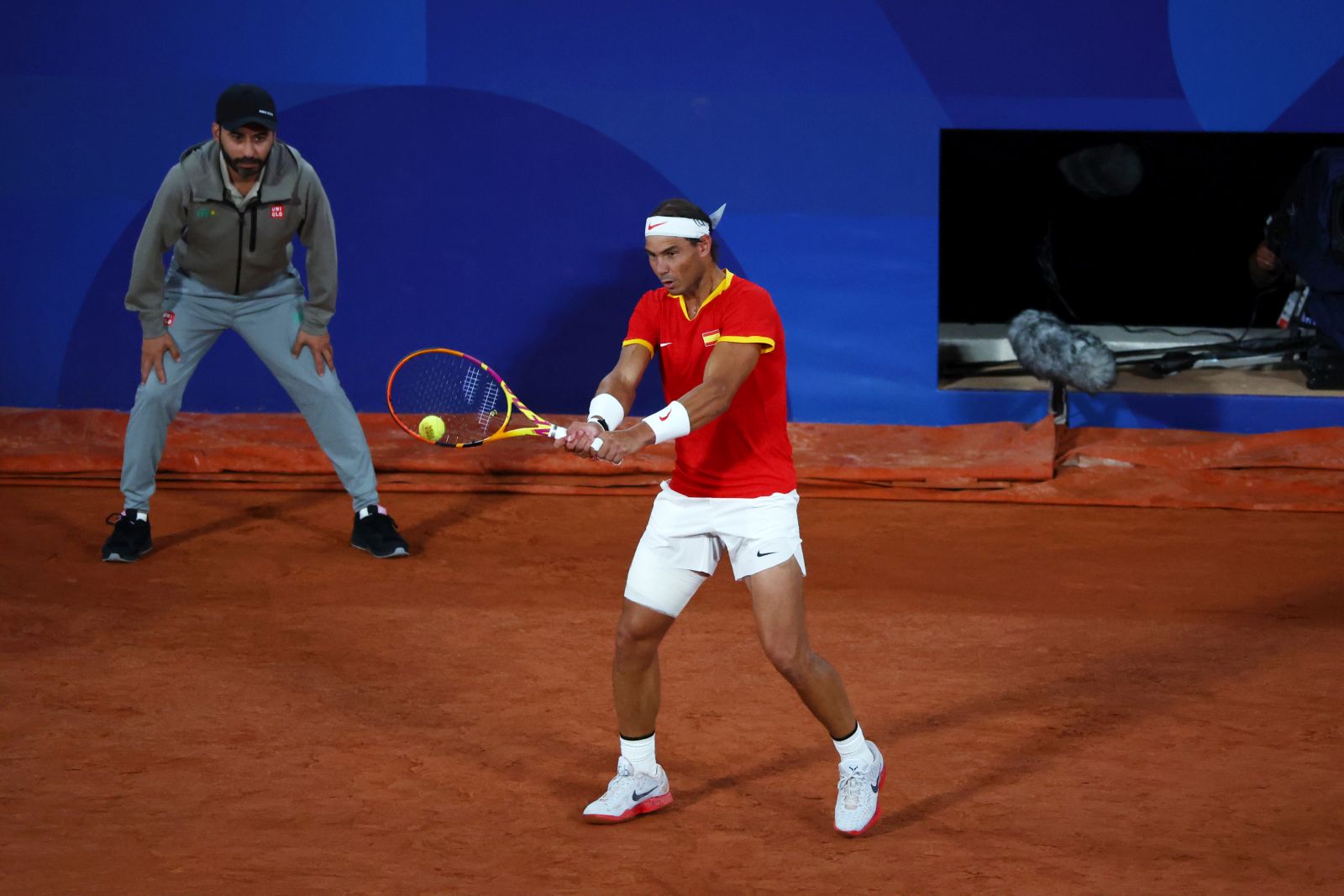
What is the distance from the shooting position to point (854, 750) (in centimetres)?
431

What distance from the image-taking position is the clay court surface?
13.5 ft

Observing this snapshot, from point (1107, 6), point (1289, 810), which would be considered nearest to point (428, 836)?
point (1289, 810)

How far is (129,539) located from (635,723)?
3.63 meters

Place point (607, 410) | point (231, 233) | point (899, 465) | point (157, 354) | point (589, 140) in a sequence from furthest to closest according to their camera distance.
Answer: point (589, 140), point (899, 465), point (157, 354), point (231, 233), point (607, 410)

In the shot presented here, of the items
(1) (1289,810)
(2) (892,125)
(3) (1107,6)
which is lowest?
(1) (1289,810)

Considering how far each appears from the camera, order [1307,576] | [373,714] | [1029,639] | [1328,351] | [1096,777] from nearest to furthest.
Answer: [1096,777], [373,714], [1029,639], [1307,576], [1328,351]

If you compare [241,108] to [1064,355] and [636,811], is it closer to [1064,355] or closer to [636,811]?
[636,811]

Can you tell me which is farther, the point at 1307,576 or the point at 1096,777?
the point at 1307,576

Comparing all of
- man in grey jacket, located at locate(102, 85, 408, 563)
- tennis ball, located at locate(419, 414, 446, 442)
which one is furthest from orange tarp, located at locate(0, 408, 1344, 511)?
tennis ball, located at locate(419, 414, 446, 442)

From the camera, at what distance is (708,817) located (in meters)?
4.39

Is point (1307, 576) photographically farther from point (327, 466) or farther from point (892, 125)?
point (327, 466)

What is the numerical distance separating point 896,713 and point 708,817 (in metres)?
1.10

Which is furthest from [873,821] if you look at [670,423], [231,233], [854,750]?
[231,233]

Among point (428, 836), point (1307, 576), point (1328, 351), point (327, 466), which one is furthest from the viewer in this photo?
point (1328, 351)
